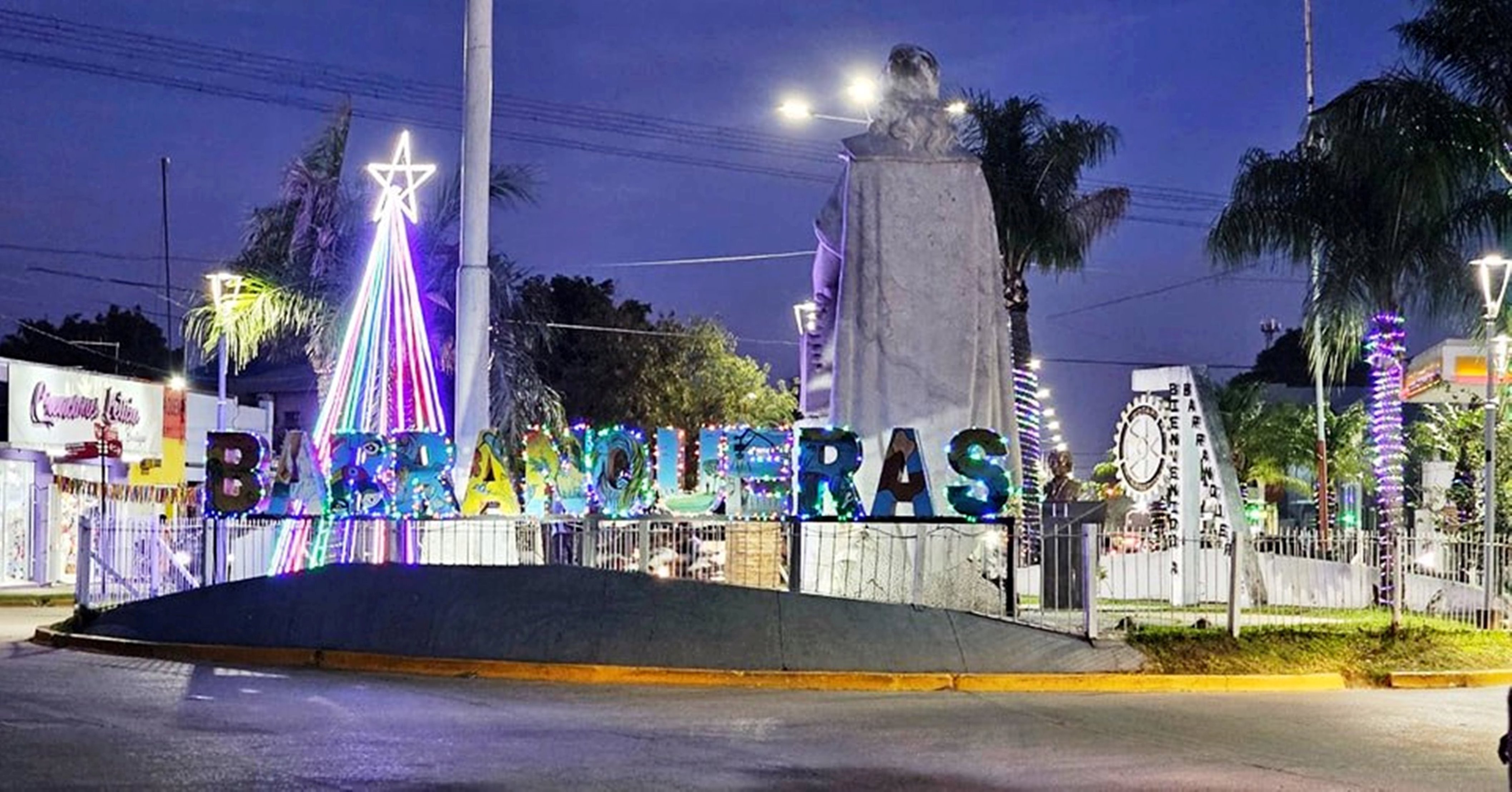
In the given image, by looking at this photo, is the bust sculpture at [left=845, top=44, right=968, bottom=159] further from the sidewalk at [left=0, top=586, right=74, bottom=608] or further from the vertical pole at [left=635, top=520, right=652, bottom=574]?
the sidewalk at [left=0, top=586, right=74, bottom=608]

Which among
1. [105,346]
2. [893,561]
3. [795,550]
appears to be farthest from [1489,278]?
[105,346]

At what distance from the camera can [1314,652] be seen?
20.0 meters

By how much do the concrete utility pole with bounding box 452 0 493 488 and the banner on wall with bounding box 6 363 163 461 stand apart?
14.2 m

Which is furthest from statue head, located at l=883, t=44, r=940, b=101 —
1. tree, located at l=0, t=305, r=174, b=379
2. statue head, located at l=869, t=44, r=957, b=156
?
tree, located at l=0, t=305, r=174, b=379

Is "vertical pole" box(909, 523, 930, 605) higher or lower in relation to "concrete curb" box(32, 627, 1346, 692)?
higher

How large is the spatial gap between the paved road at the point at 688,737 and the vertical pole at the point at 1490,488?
5.49m

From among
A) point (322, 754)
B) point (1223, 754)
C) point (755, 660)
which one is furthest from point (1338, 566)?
point (322, 754)

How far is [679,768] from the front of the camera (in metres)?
11.9

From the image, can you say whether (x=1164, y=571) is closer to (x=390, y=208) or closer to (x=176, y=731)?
(x=390, y=208)

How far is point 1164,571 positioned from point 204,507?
45.7 ft

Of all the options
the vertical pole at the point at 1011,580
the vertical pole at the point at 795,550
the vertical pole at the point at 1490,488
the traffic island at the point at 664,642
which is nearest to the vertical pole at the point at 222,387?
the traffic island at the point at 664,642

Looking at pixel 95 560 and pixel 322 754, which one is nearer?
pixel 322 754

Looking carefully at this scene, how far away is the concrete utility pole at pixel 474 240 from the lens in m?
23.2

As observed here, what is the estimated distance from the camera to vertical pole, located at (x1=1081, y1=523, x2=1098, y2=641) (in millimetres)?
19484
